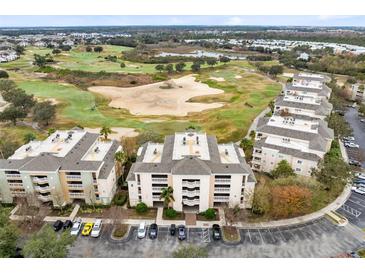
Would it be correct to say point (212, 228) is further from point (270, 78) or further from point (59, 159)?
point (270, 78)

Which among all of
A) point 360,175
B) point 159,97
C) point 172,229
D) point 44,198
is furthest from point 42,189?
point 159,97

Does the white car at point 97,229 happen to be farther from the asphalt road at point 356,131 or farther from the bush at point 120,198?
the asphalt road at point 356,131

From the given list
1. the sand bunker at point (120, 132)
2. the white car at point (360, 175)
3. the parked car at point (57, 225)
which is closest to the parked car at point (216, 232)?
the parked car at point (57, 225)

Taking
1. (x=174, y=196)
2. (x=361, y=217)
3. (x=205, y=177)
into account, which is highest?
(x=205, y=177)

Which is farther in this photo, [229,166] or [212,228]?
[229,166]

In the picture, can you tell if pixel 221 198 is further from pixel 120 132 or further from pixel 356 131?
pixel 356 131

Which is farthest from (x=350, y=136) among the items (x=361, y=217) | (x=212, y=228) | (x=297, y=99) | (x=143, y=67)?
(x=143, y=67)

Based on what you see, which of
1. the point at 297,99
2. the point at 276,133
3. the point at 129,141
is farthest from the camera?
the point at 297,99
